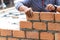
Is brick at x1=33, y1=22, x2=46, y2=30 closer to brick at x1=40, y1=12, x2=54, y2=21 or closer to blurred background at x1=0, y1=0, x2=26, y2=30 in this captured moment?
brick at x1=40, y1=12, x2=54, y2=21

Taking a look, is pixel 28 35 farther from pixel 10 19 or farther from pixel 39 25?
pixel 10 19

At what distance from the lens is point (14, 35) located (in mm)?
1461

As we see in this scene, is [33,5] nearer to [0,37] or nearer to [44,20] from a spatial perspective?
[44,20]

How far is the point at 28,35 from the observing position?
4.64 ft

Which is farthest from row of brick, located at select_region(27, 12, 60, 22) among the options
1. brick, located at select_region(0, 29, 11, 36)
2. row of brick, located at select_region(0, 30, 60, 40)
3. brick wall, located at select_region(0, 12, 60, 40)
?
brick, located at select_region(0, 29, 11, 36)

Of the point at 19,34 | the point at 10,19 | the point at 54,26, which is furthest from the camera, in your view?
the point at 10,19

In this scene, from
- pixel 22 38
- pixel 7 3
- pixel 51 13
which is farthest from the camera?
pixel 7 3

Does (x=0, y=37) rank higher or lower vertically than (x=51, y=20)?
lower

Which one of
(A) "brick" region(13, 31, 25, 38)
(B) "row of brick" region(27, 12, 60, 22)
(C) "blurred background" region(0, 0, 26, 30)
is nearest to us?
(B) "row of brick" region(27, 12, 60, 22)

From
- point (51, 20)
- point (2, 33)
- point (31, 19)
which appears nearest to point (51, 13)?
point (51, 20)

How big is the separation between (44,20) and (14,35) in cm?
31

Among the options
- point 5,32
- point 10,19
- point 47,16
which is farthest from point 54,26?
point 10,19

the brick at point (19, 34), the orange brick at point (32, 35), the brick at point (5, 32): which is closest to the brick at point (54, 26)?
the orange brick at point (32, 35)

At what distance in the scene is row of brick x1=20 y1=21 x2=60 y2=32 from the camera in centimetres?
134
